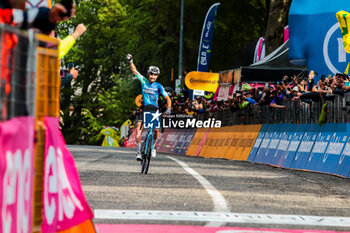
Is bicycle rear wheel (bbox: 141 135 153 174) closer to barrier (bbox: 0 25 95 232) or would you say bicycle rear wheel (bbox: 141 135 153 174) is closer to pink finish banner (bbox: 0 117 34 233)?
barrier (bbox: 0 25 95 232)

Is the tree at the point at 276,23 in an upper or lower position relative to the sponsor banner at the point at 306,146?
upper

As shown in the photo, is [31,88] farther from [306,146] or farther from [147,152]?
[306,146]

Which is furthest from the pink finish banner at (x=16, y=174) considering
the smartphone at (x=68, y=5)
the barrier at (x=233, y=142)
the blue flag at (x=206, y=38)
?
the blue flag at (x=206, y=38)

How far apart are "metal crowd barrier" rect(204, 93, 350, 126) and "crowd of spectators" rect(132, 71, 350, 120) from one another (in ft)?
0.42

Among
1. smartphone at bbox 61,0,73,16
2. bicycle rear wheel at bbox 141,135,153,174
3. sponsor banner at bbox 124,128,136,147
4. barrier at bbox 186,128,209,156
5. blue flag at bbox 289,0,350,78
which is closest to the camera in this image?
smartphone at bbox 61,0,73,16

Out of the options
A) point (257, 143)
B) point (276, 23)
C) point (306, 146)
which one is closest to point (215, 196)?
point (306, 146)

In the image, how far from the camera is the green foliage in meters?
49.5

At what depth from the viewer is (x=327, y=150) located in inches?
663

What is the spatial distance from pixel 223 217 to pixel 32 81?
15.1ft

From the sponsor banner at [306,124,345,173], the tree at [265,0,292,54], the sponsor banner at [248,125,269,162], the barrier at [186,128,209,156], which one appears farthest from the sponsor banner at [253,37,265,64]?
the sponsor banner at [306,124,345,173]

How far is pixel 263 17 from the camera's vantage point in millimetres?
49500

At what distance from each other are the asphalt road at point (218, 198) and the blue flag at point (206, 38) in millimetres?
23575

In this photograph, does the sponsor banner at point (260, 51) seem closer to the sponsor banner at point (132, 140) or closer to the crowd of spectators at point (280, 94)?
the crowd of spectators at point (280, 94)

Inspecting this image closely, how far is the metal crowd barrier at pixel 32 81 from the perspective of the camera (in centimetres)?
363
